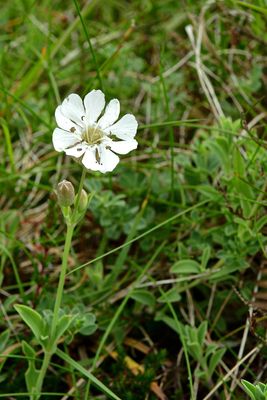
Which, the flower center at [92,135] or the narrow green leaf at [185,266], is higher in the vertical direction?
the flower center at [92,135]

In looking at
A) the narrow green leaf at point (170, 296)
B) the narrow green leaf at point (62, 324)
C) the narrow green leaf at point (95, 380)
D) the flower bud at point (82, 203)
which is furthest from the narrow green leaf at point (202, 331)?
the flower bud at point (82, 203)

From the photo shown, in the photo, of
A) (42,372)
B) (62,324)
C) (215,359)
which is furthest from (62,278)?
(215,359)

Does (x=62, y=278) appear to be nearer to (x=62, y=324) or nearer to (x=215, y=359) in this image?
(x=62, y=324)

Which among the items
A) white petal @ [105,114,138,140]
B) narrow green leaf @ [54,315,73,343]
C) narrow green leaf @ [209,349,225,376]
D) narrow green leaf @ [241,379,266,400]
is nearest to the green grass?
narrow green leaf @ [209,349,225,376]

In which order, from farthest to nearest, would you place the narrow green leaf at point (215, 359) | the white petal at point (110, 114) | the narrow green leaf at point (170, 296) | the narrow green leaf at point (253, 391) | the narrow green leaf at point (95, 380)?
the narrow green leaf at point (170, 296) < the narrow green leaf at point (215, 359) < the white petal at point (110, 114) < the narrow green leaf at point (95, 380) < the narrow green leaf at point (253, 391)

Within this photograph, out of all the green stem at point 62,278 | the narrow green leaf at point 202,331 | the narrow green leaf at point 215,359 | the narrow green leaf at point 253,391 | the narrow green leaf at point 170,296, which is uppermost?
the green stem at point 62,278

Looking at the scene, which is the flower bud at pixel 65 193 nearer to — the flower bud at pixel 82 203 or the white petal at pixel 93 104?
the flower bud at pixel 82 203

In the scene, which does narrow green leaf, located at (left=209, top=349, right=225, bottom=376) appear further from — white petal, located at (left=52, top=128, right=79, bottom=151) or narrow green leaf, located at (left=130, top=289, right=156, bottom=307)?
white petal, located at (left=52, top=128, right=79, bottom=151)
